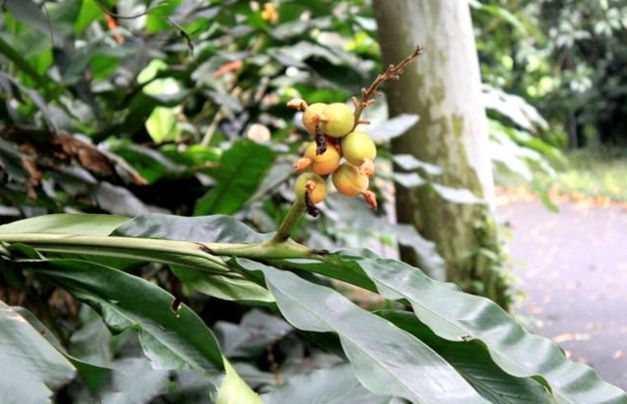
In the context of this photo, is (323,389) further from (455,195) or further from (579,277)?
(579,277)

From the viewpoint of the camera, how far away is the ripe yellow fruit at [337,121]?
56 cm

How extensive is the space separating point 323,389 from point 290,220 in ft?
0.50

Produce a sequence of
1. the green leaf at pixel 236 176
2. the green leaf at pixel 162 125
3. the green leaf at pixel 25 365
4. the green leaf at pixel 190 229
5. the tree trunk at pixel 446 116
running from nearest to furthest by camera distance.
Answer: the green leaf at pixel 25 365
the green leaf at pixel 190 229
the green leaf at pixel 236 176
the tree trunk at pixel 446 116
the green leaf at pixel 162 125

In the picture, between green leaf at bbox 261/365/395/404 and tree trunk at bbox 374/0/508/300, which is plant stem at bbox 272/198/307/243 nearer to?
green leaf at bbox 261/365/395/404

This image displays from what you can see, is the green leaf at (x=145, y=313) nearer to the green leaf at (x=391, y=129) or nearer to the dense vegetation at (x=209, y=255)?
the dense vegetation at (x=209, y=255)

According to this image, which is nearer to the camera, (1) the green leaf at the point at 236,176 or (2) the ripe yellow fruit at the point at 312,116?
(2) the ripe yellow fruit at the point at 312,116

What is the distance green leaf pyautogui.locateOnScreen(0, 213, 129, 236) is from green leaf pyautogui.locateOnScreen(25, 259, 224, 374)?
0.04 meters

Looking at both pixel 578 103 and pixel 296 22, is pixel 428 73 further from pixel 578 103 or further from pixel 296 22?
pixel 578 103

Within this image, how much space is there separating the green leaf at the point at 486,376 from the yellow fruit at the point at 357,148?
0.44ft

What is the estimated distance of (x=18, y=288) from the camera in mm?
1100

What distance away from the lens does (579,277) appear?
16.2 ft

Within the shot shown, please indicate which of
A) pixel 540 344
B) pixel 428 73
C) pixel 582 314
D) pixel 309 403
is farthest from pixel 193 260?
pixel 582 314

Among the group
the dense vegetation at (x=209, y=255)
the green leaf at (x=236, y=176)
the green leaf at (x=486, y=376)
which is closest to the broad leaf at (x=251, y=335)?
the dense vegetation at (x=209, y=255)

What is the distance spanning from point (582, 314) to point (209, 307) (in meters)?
2.23
